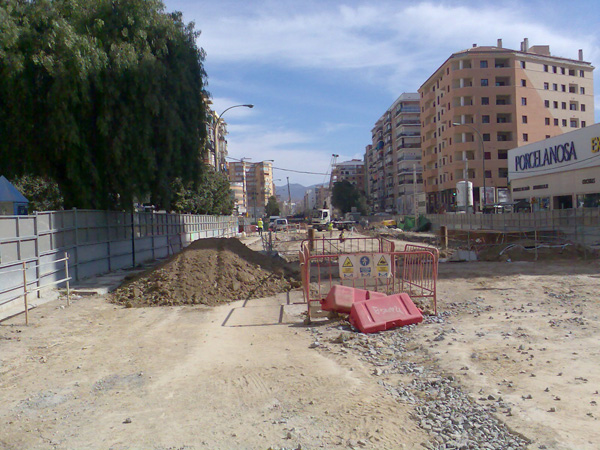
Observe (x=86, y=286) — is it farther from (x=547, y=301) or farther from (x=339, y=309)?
(x=547, y=301)

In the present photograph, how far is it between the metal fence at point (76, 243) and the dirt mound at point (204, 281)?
234 centimetres

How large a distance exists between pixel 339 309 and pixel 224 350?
2.92 meters

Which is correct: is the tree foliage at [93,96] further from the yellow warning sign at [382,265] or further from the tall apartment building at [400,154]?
the tall apartment building at [400,154]

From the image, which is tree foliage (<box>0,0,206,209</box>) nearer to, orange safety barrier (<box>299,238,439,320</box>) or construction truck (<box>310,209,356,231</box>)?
orange safety barrier (<box>299,238,439,320</box>)

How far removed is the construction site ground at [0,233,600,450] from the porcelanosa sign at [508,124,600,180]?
1365 inches

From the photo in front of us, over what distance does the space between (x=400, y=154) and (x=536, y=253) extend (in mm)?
79636

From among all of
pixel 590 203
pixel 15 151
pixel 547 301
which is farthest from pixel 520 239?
pixel 15 151

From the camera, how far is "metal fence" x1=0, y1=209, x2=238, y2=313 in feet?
38.4

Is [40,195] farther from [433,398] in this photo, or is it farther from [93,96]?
[433,398]

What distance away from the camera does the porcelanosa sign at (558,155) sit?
40906mm

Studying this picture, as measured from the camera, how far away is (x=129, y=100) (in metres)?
19.1

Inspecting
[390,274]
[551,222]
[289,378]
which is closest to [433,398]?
[289,378]

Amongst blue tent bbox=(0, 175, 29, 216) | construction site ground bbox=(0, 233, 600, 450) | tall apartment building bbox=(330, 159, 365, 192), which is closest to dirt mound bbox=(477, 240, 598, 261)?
construction site ground bbox=(0, 233, 600, 450)

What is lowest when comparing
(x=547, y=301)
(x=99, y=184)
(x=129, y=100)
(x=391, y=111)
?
(x=547, y=301)
